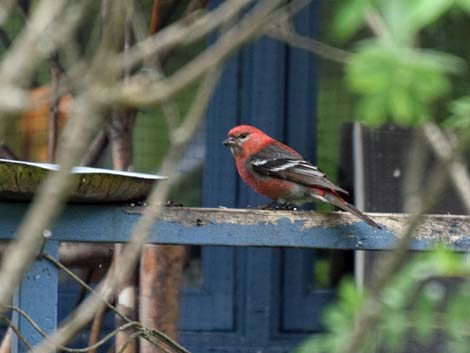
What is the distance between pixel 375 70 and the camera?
156cm

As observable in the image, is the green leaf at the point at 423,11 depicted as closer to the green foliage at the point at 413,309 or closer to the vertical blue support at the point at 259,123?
the green foliage at the point at 413,309

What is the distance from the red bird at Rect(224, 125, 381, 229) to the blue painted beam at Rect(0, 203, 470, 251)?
4.38 feet

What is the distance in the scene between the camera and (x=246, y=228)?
374cm

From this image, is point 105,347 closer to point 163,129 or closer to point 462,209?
point 163,129

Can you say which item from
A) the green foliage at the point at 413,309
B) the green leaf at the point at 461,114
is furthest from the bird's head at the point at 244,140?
the green foliage at the point at 413,309

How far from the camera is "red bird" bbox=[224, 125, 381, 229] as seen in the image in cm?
543

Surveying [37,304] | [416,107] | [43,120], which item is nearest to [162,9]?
[43,120]

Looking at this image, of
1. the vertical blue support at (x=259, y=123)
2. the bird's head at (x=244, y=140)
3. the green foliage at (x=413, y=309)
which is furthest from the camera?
the vertical blue support at (x=259, y=123)

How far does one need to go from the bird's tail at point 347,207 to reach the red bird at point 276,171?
0.07 ft

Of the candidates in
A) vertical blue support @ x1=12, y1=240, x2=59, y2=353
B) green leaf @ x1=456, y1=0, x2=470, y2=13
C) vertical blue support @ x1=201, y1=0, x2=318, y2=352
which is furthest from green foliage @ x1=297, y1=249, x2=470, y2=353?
vertical blue support @ x1=201, y1=0, x2=318, y2=352

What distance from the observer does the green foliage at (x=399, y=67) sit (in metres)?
1.54

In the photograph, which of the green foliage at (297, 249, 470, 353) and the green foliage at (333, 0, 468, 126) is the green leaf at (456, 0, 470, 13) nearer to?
the green foliage at (333, 0, 468, 126)

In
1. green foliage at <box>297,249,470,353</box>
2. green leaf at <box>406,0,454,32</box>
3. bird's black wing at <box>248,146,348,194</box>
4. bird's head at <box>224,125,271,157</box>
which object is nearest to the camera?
green leaf at <box>406,0,454,32</box>

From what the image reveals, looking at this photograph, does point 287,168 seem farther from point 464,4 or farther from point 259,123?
point 464,4
